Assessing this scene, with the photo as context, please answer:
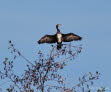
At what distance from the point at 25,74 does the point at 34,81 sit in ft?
1.76

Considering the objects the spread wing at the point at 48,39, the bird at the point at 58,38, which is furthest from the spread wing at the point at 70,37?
the spread wing at the point at 48,39

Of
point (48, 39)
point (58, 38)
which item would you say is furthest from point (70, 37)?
point (48, 39)

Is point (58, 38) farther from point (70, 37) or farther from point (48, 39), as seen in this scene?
point (70, 37)

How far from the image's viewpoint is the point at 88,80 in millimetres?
17594

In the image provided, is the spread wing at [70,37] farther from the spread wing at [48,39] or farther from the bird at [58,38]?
the spread wing at [48,39]

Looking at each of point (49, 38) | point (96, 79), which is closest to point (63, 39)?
point (49, 38)

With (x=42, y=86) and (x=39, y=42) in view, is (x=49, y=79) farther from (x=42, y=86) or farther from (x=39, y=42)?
(x=39, y=42)

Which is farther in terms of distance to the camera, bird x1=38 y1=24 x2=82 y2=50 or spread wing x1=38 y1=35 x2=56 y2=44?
spread wing x1=38 y1=35 x2=56 y2=44

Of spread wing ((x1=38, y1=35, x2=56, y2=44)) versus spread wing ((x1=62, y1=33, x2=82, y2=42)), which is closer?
spread wing ((x1=62, y1=33, x2=82, y2=42))

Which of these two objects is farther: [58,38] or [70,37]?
[70,37]

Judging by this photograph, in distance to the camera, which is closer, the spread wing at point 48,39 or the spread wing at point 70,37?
the spread wing at point 70,37

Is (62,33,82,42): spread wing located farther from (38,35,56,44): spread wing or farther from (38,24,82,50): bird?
(38,35,56,44): spread wing

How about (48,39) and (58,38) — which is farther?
(48,39)

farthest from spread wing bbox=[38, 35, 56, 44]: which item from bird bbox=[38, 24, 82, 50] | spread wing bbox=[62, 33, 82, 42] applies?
spread wing bbox=[62, 33, 82, 42]
